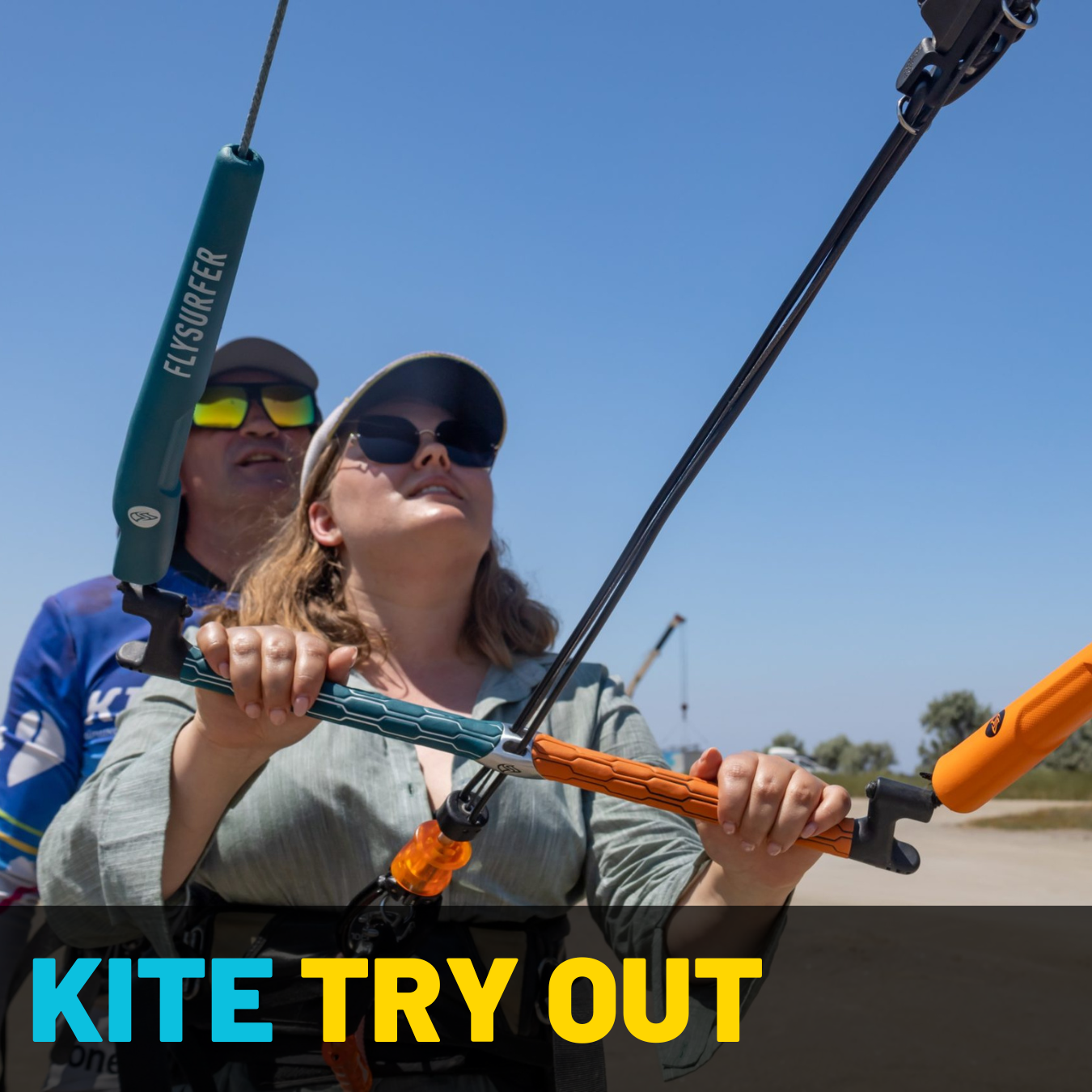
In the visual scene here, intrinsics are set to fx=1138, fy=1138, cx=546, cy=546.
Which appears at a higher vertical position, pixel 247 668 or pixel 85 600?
pixel 85 600

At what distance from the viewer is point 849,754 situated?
184 ft

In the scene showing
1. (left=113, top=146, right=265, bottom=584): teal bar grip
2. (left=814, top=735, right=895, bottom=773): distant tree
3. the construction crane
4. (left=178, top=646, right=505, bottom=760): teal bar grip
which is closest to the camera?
(left=113, top=146, right=265, bottom=584): teal bar grip

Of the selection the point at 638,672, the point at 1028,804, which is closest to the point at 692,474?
the point at 1028,804

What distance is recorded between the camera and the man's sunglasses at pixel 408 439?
2555 mm

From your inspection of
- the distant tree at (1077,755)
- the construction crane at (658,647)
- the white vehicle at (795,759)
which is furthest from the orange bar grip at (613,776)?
the distant tree at (1077,755)

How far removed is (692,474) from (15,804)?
2.39 metres

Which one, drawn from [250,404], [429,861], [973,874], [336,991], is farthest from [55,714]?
[973,874]

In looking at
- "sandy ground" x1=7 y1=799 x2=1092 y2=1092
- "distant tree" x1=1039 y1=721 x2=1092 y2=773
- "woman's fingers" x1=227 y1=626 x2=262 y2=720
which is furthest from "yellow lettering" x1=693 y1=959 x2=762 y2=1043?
"distant tree" x1=1039 y1=721 x2=1092 y2=773

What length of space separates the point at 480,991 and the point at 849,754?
56.8 m

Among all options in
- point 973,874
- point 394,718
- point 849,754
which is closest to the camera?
point 394,718

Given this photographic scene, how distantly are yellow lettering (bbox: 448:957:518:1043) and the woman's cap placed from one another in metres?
1.17

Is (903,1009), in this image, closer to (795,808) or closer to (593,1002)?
(593,1002)

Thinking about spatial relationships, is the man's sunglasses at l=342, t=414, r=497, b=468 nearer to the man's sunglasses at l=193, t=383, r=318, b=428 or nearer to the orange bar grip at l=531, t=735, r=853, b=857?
the man's sunglasses at l=193, t=383, r=318, b=428

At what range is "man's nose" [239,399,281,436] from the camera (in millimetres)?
3525
